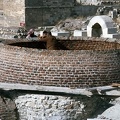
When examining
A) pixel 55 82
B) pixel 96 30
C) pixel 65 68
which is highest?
pixel 96 30

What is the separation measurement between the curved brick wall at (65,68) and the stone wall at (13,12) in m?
20.8

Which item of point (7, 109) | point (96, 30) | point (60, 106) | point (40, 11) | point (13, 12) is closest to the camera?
point (60, 106)

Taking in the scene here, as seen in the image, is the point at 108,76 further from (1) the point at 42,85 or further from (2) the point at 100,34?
(2) the point at 100,34

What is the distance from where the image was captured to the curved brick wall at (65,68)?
8078 mm

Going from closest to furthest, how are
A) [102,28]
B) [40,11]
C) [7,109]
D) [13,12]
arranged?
[7,109] < [102,28] < [40,11] < [13,12]

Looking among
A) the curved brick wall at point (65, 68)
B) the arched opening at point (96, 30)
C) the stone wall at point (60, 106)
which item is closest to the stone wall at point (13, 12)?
the arched opening at point (96, 30)

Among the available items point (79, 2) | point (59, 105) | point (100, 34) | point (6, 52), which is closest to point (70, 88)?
point (59, 105)

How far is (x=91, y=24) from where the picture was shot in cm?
1528

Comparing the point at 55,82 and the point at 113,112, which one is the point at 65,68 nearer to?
the point at 55,82

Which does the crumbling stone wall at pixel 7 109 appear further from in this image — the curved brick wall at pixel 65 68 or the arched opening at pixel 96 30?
the arched opening at pixel 96 30

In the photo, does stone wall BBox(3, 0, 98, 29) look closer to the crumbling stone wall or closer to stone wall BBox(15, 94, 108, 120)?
the crumbling stone wall

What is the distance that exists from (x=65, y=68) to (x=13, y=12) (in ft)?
74.0

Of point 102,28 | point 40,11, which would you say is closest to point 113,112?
point 102,28

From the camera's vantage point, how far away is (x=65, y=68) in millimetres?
8086
